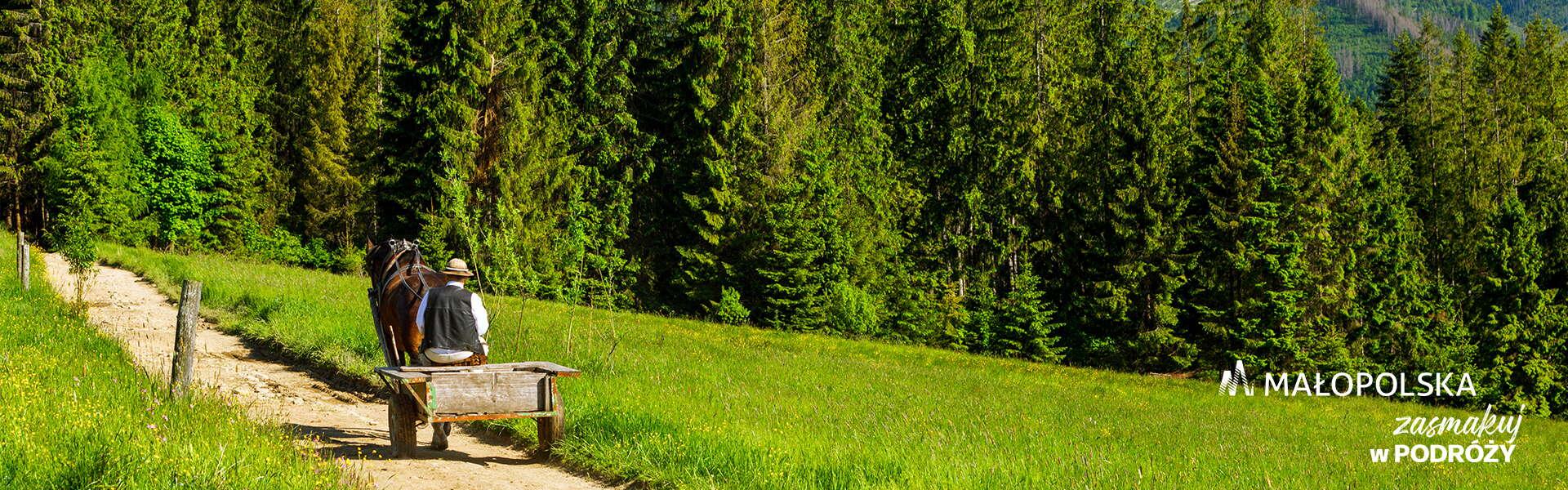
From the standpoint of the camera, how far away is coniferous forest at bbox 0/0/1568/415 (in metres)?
39.3

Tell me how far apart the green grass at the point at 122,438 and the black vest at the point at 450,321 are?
1.46 meters

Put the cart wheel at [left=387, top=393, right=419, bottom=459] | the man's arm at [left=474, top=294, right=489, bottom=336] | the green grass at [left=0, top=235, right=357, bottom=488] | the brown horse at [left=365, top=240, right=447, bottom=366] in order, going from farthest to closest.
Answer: the brown horse at [left=365, top=240, right=447, bottom=366], the man's arm at [left=474, top=294, right=489, bottom=336], the cart wheel at [left=387, top=393, right=419, bottom=459], the green grass at [left=0, top=235, right=357, bottom=488]

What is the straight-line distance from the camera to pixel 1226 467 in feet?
34.1

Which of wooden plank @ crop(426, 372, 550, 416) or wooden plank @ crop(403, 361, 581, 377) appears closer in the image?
wooden plank @ crop(426, 372, 550, 416)

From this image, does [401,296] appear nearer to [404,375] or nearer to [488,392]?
[404,375]

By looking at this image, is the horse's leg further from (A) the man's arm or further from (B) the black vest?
(A) the man's arm

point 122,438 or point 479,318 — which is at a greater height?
point 479,318

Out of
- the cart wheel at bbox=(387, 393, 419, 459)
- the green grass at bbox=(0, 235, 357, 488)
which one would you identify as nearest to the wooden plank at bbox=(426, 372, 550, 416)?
the cart wheel at bbox=(387, 393, 419, 459)

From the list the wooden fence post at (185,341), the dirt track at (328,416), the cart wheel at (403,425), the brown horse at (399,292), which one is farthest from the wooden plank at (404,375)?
the wooden fence post at (185,341)

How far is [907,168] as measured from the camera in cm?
4869

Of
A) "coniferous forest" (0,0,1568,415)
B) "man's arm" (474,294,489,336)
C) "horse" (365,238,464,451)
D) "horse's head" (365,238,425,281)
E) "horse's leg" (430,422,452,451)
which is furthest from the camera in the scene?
"coniferous forest" (0,0,1568,415)

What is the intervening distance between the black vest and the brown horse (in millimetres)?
483

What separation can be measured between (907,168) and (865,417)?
3724cm

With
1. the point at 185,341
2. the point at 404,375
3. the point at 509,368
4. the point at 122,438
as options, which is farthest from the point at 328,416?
the point at 122,438
